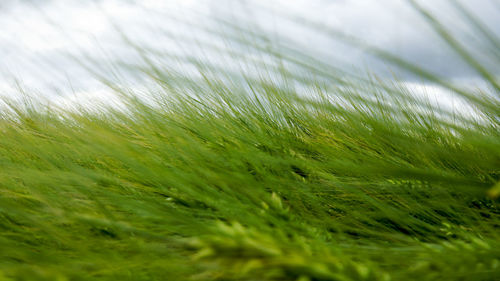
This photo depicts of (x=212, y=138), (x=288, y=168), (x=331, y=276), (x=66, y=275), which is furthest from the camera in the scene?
(x=212, y=138)

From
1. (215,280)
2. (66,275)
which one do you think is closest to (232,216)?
(215,280)

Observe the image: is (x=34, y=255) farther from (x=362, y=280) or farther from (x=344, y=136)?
(x=344, y=136)

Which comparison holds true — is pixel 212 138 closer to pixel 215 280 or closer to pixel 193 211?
pixel 193 211

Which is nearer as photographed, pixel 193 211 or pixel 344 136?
pixel 193 211

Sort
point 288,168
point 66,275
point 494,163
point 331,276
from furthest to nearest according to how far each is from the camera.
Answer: point 288,168 → point 494,163 → point 66,275 → point 331,276

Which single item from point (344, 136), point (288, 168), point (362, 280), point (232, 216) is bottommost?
point (362, 280)

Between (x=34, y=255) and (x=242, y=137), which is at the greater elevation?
(x=242, y=137)
